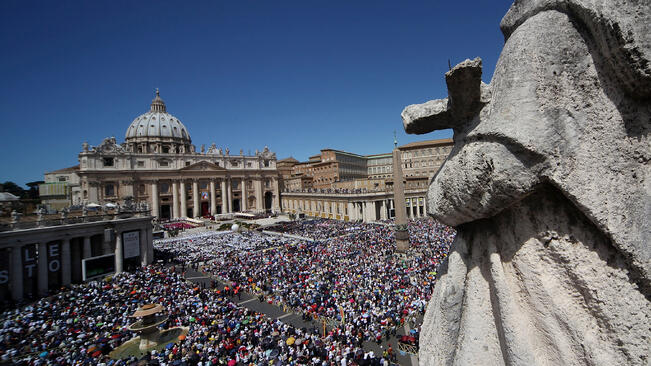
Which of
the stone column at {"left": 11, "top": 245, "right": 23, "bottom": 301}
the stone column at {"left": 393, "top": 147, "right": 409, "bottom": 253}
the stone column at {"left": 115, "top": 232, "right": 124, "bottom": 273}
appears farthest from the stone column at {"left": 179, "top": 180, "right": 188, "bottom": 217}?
the stone column at {"left": 393, "top": 147, "right": 409, "bottom": 253}

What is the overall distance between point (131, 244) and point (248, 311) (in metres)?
14.9

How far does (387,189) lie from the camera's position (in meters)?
51.7

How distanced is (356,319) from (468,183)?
11676mm

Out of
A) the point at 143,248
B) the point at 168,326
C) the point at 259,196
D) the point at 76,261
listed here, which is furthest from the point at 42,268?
the point at 259,196

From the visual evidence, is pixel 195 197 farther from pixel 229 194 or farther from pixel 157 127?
pixel 157 127

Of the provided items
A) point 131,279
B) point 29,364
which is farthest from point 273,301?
point 131,279

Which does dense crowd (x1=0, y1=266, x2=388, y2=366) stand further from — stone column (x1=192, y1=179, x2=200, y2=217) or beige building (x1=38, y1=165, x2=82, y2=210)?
beige building (x1=38, y1=165, x2=82, y2=210)

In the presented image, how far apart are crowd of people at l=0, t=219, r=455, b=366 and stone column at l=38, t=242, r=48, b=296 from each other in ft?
6.00

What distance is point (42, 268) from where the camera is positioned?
63.8 ft

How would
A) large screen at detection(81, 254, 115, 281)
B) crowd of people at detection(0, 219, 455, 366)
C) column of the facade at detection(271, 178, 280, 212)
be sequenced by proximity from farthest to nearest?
column of the facade at detection(271, 178, 280, 212), large screen at detection(81, 254, 115, 281), crowd of people at detection(0, 219, 455, 366)

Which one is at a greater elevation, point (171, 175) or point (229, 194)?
point (171, 175)

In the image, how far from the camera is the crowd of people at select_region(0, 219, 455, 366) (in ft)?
35.6

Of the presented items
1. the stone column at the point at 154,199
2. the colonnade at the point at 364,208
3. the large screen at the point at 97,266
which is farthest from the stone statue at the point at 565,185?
the stone column at the point at 154,199

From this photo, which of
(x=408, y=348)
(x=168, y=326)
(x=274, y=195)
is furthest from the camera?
(x=274, y=195)
